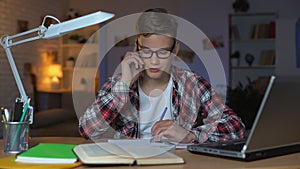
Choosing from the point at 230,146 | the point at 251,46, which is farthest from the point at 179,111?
the point at 251,46

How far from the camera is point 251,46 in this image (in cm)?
704

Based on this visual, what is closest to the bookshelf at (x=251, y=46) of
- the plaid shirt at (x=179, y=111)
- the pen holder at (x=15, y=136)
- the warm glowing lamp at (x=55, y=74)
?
the warm glowing lamp at (x=55, y=74)

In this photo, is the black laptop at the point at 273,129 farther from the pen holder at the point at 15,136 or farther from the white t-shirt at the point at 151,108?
the pen holder at the point at 15,136

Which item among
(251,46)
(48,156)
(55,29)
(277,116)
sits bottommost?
(48,156)

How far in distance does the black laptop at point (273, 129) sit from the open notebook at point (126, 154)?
138mm

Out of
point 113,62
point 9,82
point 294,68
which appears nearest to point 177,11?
point 113,62

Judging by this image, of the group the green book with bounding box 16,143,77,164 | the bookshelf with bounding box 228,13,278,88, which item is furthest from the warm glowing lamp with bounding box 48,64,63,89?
the green book with bounding box 16,143,77,164

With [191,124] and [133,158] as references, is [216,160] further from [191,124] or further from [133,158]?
[191,124]

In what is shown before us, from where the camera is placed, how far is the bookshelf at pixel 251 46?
22.4ft

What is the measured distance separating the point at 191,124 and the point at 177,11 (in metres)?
5.47

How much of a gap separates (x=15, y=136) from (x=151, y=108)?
21.0 inches

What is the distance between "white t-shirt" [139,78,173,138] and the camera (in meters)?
1.75

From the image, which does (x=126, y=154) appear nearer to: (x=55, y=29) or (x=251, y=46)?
(x=55, y=29)

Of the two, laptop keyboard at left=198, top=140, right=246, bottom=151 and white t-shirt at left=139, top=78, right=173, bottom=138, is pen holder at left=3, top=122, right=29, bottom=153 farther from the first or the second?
laptop keyboard at left=198, top=140, right=246, bottom=151
